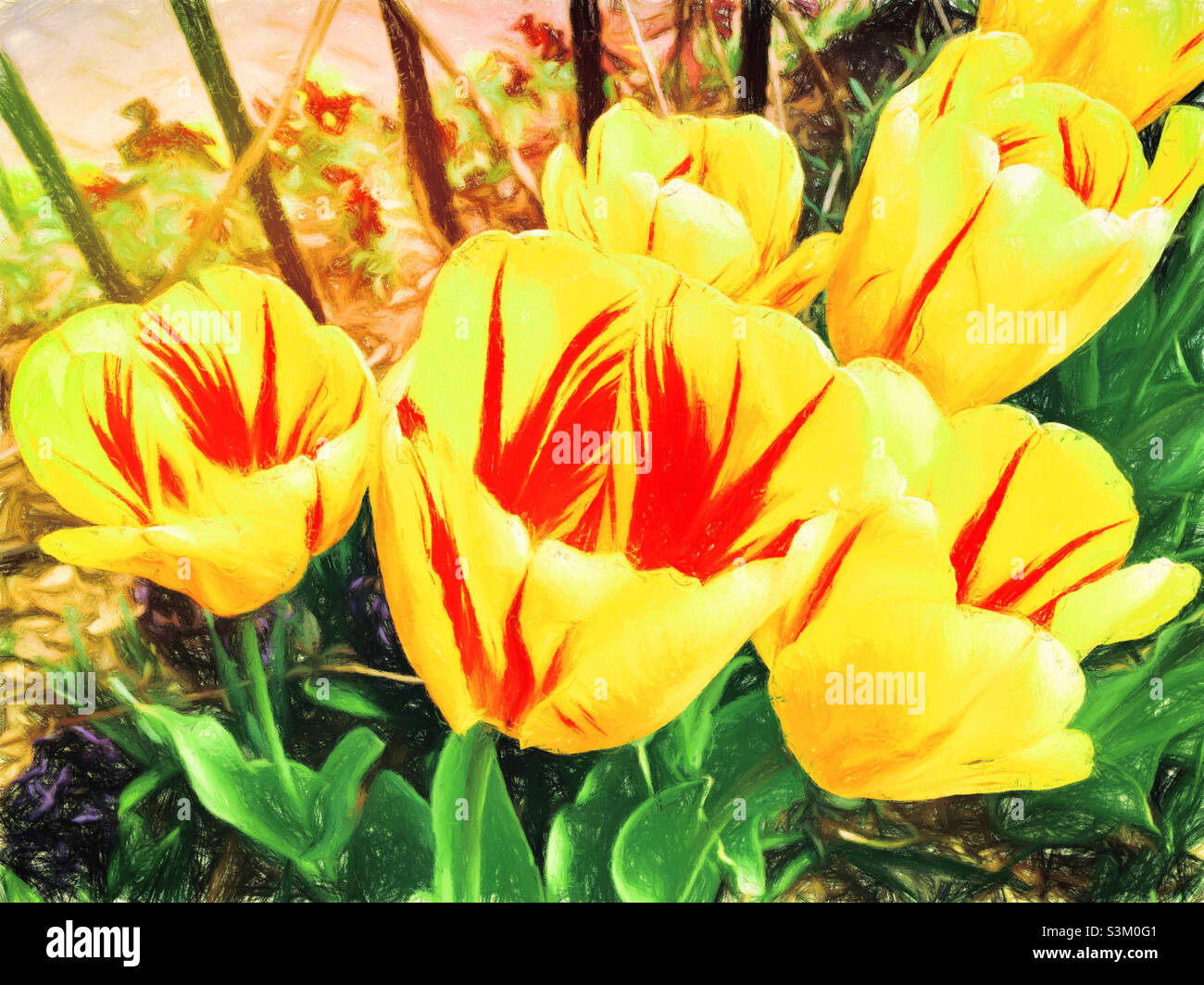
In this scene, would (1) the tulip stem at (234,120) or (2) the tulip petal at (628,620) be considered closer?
(2) the tulip petal at (628,620)

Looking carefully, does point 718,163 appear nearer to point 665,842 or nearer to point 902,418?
point 902,418

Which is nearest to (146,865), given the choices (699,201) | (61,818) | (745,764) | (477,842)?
(61,818)

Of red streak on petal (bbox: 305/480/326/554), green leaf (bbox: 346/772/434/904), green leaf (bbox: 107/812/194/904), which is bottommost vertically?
green leaf (bbox: 107/812/194/904)

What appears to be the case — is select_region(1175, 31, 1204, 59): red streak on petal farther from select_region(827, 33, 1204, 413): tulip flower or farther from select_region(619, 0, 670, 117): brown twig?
select_region(619, 0, 670, 117): brown twig

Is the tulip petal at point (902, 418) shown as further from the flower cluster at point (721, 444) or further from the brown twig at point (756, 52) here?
the brown twig at point (756, 52)

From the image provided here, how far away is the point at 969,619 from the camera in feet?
1.11

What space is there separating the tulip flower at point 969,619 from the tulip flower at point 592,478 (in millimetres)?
30

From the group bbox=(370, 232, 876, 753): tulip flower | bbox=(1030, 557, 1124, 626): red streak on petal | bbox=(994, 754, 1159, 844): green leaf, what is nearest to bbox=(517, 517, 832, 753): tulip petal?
bbox=(370, 232, 876, 753): tulip flower

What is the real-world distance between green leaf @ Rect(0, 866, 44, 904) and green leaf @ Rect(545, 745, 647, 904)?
24cm

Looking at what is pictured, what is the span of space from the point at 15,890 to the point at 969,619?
0.43 metres

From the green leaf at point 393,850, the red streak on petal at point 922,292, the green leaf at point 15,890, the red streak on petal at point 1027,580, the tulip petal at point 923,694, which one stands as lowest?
the green leaf at point 15,890

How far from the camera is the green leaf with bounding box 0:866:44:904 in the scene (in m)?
0.48

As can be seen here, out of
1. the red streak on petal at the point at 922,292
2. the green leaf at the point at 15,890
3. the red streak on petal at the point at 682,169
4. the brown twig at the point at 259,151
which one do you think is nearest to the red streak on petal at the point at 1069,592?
the red streak on petal at the point at 922,292

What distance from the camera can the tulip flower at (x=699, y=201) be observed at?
14.3 inches
